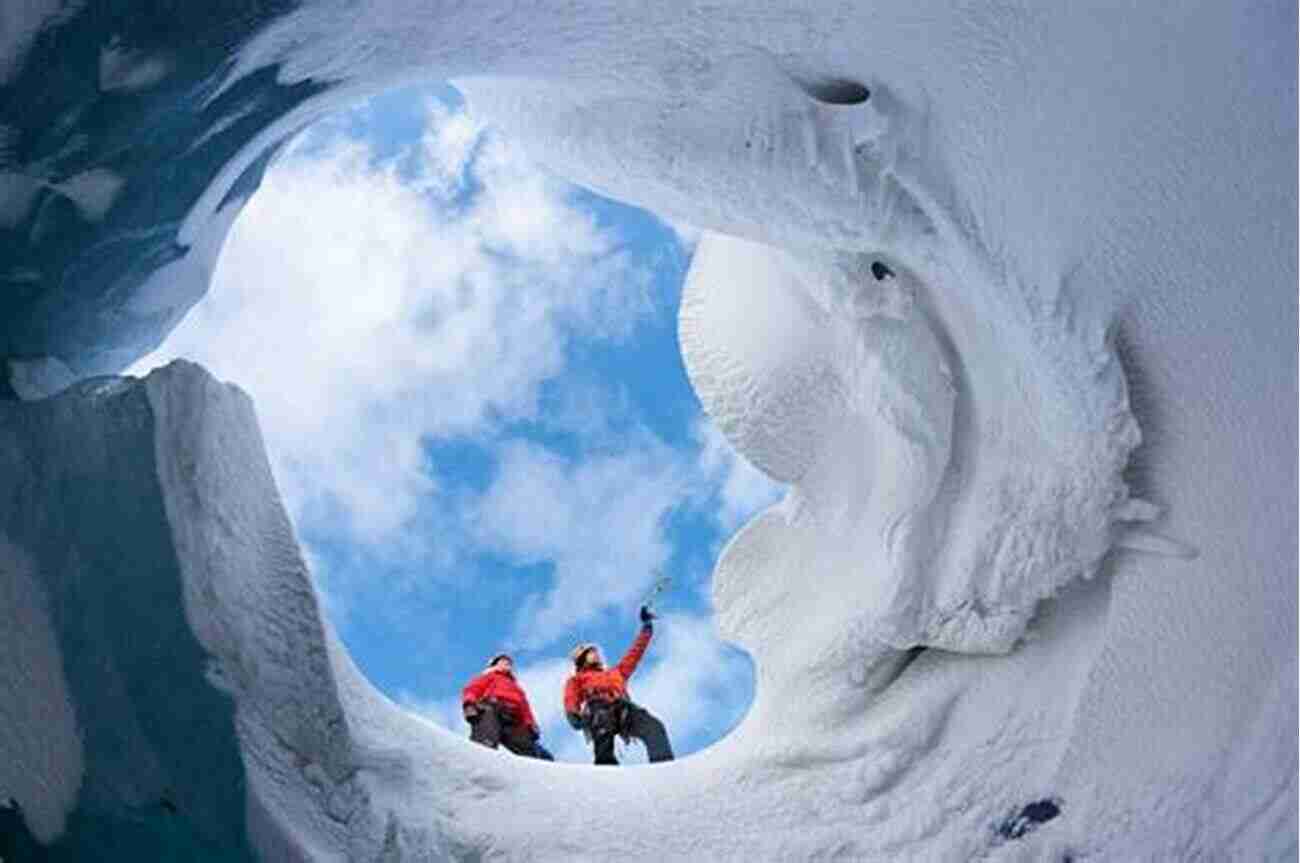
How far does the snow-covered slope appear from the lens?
101 centimetres

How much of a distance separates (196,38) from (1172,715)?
816 millimetres

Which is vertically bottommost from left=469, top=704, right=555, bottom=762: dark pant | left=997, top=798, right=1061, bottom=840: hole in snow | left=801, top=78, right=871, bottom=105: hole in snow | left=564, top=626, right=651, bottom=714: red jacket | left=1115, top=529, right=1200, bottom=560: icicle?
left=564, top=626, right=651, bottom=714: red jacket

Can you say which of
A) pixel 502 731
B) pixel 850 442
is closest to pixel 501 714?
pixel 502 731

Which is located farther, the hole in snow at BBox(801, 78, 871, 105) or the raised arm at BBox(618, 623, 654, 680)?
the raised arm at BBox(618, 623, 654, 680)

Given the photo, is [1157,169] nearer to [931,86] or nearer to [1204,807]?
[931,86]

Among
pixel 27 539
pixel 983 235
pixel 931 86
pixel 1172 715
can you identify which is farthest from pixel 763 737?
pixel 27 539

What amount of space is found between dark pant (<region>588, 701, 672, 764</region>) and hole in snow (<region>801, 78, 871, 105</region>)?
1.66 meters

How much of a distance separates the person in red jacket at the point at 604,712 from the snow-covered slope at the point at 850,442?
1.24 meters

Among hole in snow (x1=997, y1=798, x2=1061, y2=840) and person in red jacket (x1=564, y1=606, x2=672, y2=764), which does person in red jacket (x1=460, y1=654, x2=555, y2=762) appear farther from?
hole in snow (x1=997, y1=798, x2=1061, y2=840)

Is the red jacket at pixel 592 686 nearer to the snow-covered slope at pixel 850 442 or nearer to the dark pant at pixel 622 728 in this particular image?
the dark pant at pixel 622 728

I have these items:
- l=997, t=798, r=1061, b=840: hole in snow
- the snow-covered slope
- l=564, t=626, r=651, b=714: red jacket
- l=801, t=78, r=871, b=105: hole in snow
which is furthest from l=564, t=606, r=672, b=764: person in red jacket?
l=801, t=78, r=871, b=105: hole in snow

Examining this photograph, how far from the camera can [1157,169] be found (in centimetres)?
122

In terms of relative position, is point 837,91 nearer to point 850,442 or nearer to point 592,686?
point 850,442

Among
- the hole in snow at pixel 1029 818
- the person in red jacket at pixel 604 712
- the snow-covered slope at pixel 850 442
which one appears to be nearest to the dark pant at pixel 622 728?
the person in red jacket at pixel 604 712
